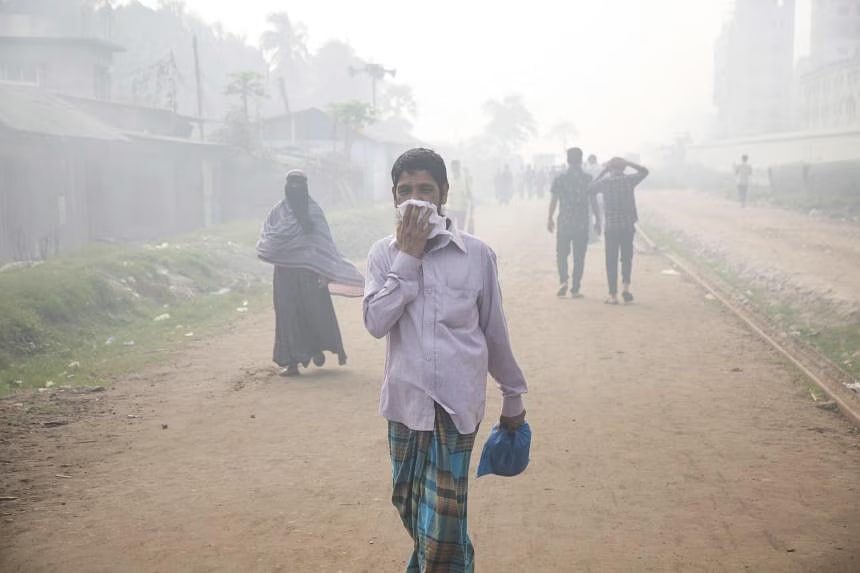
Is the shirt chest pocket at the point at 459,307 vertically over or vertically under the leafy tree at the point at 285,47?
under

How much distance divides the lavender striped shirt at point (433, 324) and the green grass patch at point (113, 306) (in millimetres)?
6131

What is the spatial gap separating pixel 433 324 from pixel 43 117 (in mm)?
19210

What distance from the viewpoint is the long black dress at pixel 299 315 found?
822 centimetres

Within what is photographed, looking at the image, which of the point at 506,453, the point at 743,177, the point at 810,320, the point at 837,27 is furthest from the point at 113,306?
the point at 837,27

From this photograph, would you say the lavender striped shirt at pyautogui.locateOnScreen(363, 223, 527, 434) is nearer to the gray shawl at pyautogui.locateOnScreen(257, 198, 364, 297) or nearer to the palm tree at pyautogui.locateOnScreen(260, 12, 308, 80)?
the gray shawl at pyautogui.locateOnScreen(257, 198, 364, 297)

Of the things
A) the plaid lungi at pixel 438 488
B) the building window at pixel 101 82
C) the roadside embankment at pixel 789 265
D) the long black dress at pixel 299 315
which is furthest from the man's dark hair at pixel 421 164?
the building window at pixel 101 82

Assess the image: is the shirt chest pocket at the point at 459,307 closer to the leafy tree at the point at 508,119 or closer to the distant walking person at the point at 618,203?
the distant walking person at the point at 618,203

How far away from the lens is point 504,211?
136ft

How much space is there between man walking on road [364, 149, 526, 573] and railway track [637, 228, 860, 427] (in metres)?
4.38

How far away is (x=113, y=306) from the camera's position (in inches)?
477

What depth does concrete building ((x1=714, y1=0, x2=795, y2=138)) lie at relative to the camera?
78.9 m

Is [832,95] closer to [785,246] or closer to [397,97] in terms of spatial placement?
[397,97]

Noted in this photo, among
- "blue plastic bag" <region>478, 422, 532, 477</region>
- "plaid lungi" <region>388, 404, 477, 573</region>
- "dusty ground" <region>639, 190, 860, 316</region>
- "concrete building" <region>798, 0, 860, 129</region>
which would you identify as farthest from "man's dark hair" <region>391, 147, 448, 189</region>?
"concrete building" <region>798, 0, 860, 129</region>

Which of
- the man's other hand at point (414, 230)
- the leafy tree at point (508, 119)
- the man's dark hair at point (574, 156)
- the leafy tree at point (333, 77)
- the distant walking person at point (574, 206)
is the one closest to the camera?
the man's other hand at point (414, 230)
